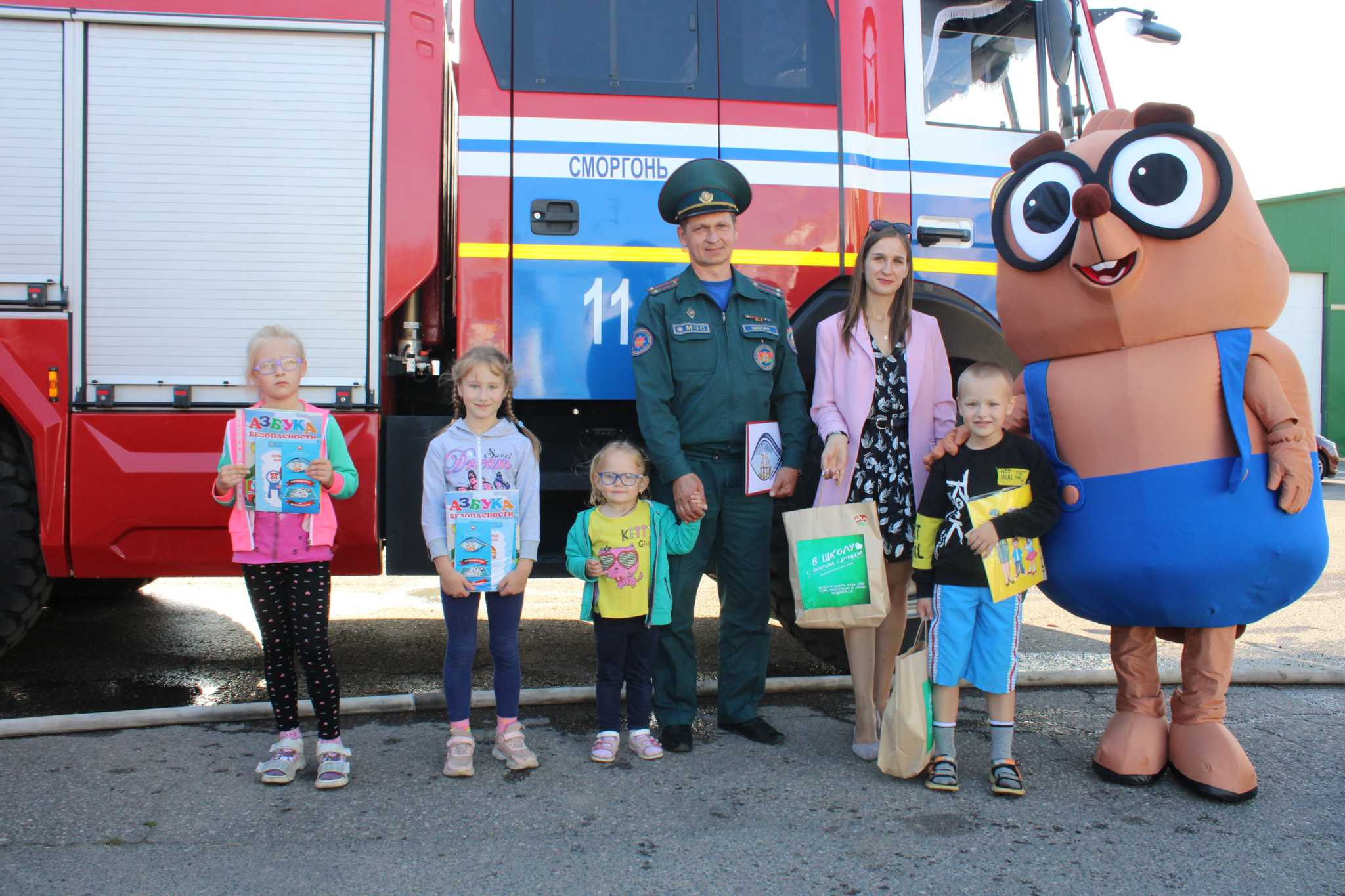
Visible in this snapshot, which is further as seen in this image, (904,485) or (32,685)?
(32,685)

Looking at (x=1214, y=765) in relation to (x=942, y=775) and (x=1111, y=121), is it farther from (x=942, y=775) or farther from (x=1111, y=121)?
(x=1111, y=121)

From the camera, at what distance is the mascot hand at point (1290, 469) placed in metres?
2.93

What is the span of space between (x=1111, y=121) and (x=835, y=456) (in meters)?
1.39

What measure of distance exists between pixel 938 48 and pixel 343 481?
2.94 metres

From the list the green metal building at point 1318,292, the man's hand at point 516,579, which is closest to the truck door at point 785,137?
the man's hand at point 516,579

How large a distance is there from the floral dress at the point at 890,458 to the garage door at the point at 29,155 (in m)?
2.94

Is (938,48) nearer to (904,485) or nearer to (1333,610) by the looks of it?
(904,485)

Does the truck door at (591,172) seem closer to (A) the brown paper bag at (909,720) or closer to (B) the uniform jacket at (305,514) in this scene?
(B) the uniform jacket at (305,514)

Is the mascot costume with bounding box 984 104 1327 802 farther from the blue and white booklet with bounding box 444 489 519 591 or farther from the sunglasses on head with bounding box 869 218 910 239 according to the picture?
the blue and white booklet with bounding box 444 489 519 591

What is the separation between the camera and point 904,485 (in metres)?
3.50

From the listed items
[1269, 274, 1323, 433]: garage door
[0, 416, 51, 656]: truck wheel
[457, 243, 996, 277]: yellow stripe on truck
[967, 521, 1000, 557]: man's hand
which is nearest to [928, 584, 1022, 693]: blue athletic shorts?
[967, 521, 1000, 557]: man's hand

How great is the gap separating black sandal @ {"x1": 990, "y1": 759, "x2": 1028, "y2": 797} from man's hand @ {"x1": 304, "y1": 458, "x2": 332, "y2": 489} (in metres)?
2.21

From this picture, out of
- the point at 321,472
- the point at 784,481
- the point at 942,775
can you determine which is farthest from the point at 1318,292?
the point at 321,472

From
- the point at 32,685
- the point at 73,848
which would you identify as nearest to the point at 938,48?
the point at 73,848
